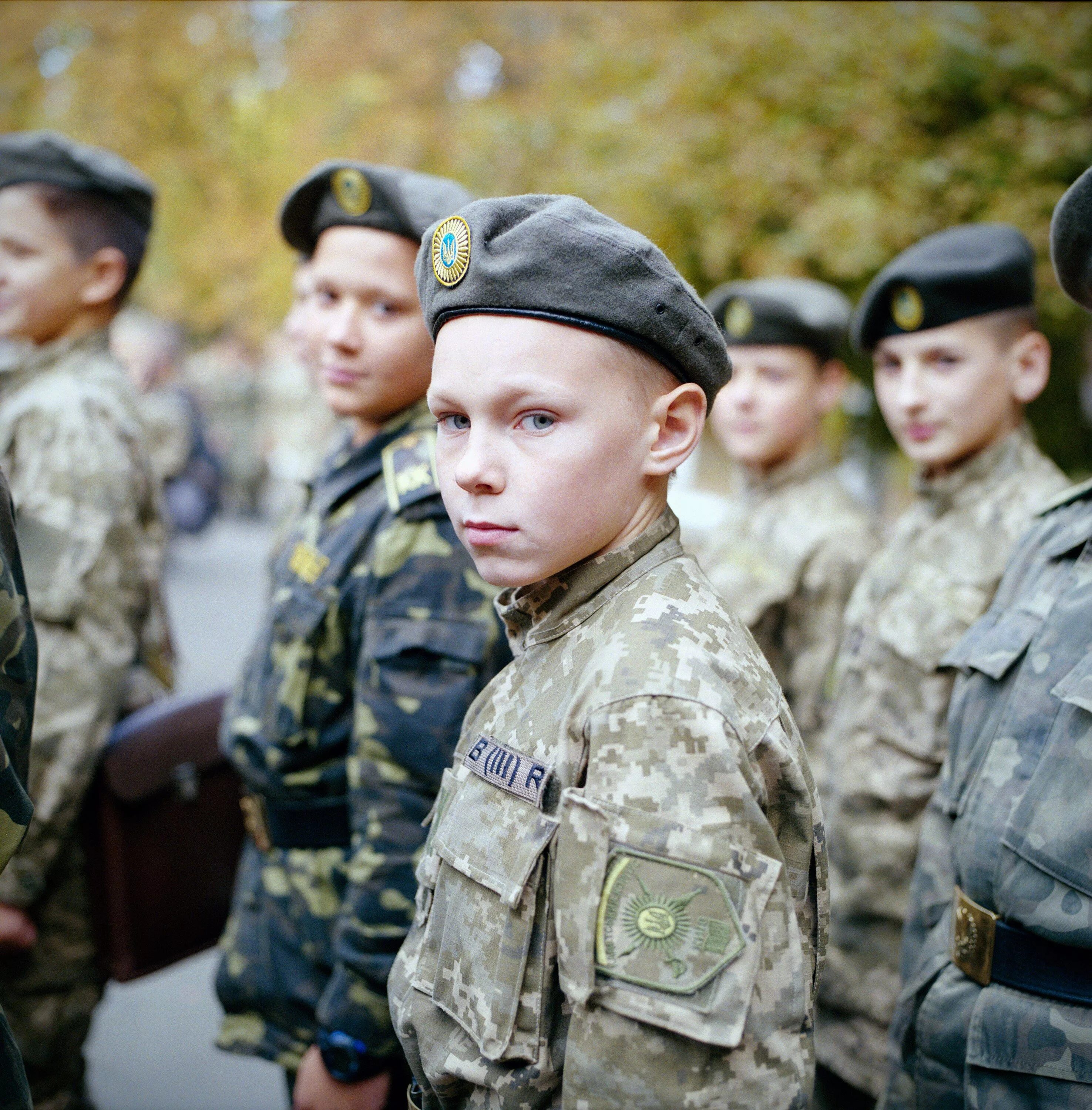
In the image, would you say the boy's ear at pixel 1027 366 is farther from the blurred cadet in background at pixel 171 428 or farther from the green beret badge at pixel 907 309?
the blurred cadet in background at pixel 171 428

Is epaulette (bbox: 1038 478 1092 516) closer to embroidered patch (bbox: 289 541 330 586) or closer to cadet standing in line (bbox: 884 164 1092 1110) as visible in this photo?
cadet standing in line (bbox: 884 164 1092 1110)

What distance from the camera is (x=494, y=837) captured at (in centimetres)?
131

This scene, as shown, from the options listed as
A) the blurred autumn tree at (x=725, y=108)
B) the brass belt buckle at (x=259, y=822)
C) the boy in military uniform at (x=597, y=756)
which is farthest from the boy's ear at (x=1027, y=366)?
the blurred autumn tree at (x=725, y=108)

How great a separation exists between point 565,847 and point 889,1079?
112 cm

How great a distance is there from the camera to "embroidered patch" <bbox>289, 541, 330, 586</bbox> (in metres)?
2.15

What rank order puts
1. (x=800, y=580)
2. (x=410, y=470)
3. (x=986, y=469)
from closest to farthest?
1. (x=410, y=470)
2. (x=986, y=469)
3. (x=800, y=580)

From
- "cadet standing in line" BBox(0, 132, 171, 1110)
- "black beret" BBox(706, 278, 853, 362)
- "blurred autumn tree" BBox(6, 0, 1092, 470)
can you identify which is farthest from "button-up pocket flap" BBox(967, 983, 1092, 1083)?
"blurred autumn tree" BBox(6, 0, 1092, 470)

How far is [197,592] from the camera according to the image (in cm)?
961

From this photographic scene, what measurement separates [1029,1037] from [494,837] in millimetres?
870

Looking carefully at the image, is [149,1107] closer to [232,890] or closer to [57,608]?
[232,890]

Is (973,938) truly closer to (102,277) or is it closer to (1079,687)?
(1079,687)

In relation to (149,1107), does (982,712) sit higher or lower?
higher

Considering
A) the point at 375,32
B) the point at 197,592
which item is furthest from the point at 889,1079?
the point at 375,32

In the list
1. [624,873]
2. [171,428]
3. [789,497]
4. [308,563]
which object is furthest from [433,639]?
[171,428]
